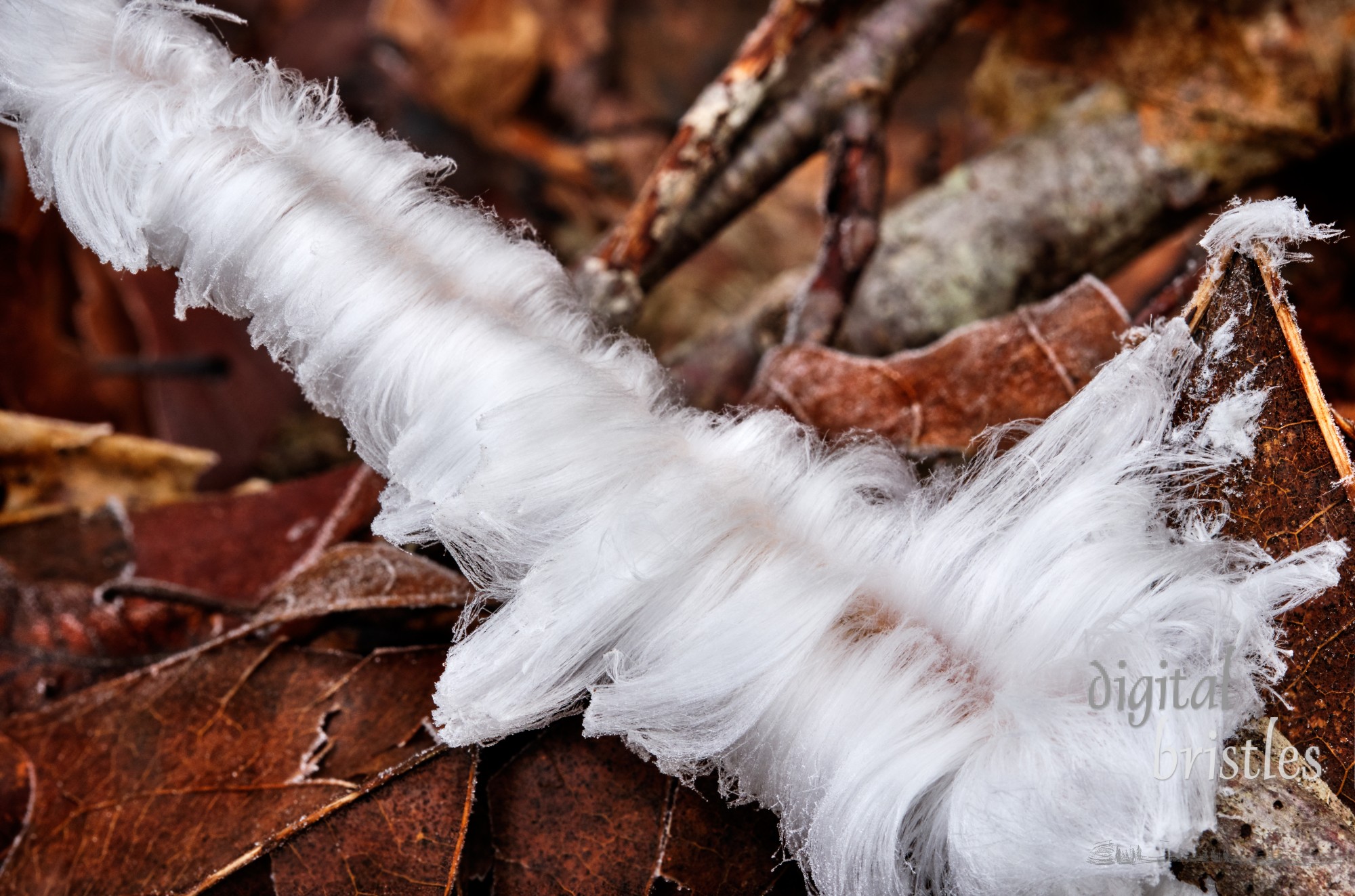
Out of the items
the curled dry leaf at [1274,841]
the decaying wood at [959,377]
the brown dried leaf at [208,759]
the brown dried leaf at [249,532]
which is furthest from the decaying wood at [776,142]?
the curled dry leaf at [1274,841]

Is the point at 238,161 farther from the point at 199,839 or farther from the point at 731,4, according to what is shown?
the point at 731,4

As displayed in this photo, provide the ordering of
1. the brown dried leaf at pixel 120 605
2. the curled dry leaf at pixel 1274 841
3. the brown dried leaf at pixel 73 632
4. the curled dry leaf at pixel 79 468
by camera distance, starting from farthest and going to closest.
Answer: the curled dry leaf at pixel 79 468 → the brown dried leaf at pixel 73 632 → the brown dried leaf at pixel 120 605 → the curled dry leaf at pixel 1274 841

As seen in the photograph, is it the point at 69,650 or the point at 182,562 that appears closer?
the point at 69,650

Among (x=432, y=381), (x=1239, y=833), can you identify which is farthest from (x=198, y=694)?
(x=1239, y=833)

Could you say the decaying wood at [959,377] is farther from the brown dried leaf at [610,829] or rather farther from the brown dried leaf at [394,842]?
the brown dried leaf at [394,842]

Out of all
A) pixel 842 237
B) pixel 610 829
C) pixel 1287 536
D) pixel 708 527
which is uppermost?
pixel 842 237

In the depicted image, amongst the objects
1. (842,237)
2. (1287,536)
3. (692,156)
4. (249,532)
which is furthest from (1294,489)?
(249,532)

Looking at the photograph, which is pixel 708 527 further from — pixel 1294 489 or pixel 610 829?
pixel 1294 489
